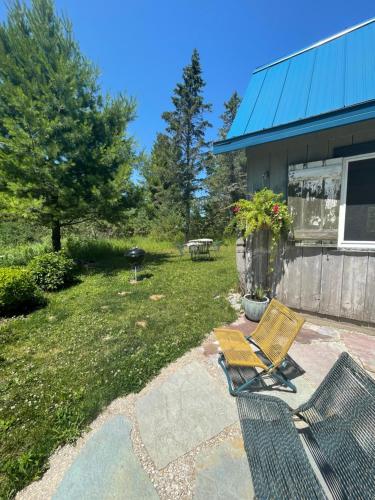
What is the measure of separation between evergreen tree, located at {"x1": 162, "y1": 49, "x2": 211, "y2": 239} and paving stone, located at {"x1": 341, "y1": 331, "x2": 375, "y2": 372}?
15074mm

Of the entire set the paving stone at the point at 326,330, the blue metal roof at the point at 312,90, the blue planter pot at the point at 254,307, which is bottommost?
the paving stone at the point at 326,330

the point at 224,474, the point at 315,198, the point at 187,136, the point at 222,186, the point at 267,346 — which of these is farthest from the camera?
the point at 222,186

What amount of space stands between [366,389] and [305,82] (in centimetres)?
434

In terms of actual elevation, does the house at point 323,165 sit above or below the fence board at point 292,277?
above

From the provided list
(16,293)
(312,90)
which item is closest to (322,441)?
(312,90)

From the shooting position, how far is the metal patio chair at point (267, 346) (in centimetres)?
221

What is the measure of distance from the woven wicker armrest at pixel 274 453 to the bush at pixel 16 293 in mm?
4679

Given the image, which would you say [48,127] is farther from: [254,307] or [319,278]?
[319,278]

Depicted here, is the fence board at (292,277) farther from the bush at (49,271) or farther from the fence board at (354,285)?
the bush at (49,271)

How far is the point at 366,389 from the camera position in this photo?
4.16 ft

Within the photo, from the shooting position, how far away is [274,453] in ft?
4.25

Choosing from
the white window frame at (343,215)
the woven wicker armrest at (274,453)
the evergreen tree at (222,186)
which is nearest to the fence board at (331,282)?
the white window frame at (343,215)

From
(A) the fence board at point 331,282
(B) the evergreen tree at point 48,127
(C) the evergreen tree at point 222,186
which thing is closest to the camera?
(A) the fence board at point 331,282

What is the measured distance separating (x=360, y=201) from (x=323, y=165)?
750 millimetres
